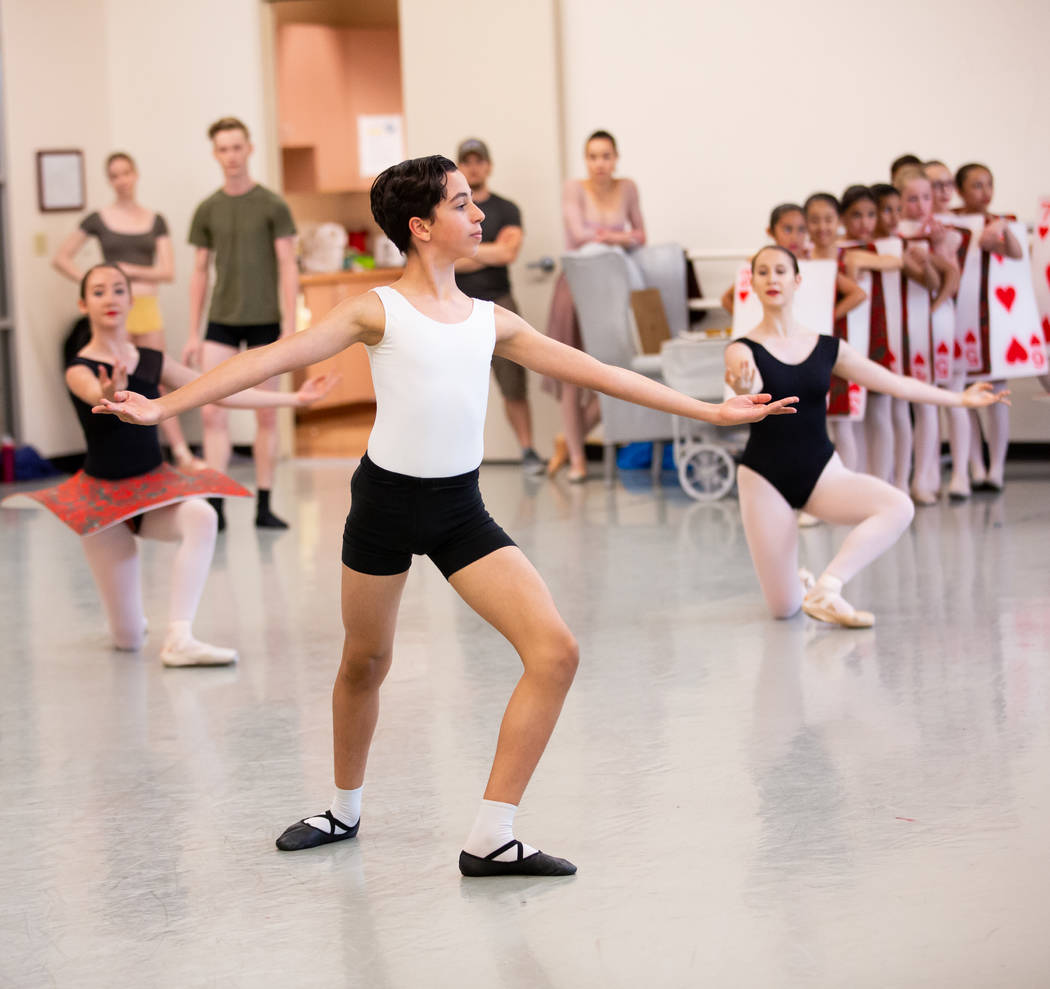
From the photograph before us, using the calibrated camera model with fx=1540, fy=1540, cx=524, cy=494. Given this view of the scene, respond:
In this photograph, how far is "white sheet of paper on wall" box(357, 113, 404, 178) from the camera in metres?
12.4

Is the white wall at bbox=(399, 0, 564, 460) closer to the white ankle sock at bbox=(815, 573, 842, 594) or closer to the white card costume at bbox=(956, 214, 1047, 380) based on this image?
the white card costume at bbox=(956, 214, 1047, 380)

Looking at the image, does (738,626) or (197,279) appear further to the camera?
(197,279)

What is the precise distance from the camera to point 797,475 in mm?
4871

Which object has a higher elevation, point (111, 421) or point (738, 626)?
point (111, 421)

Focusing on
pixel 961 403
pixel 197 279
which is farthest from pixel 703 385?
pixel 961 403

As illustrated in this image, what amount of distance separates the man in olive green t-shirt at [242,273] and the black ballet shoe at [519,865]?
4.33m

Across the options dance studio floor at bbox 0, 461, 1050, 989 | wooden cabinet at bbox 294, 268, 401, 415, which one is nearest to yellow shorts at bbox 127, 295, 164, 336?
wooden cabinet at bbox 294, 268, 401, 415

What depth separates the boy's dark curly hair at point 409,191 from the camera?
2.83 metres

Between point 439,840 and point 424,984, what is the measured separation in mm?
664

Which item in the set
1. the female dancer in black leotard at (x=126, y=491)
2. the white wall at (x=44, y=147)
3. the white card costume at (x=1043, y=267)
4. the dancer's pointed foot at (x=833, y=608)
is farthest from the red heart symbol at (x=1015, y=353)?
the white wall at (x=44, y=147)

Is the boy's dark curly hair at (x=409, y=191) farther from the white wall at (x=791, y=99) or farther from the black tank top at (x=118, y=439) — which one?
the white wall at (x=791, y=99)

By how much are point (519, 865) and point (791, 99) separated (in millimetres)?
6658

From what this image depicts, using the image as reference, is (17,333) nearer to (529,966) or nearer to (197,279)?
(197,279)

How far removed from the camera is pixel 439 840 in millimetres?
3137
